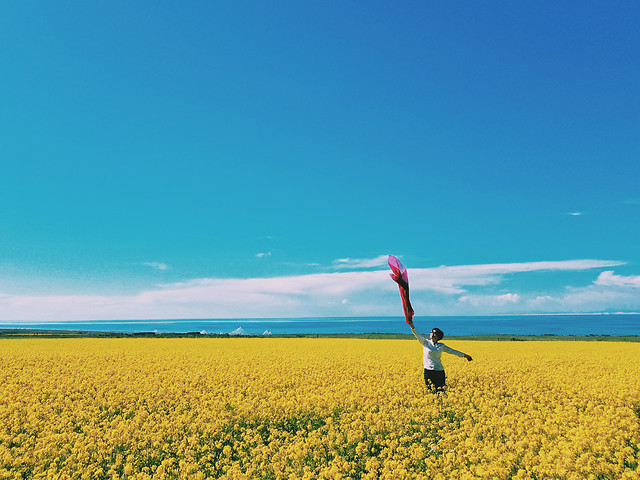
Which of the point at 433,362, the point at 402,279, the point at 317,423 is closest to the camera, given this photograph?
the point at 402,279

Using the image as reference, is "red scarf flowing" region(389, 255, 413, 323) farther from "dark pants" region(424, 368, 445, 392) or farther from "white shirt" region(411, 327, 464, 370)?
"dark pants" region(424, 368, 445, 392)

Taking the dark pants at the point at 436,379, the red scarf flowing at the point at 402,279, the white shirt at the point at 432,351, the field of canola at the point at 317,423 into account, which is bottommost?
the field of canola at the point at 317,423

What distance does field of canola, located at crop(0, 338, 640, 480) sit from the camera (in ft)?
23.2

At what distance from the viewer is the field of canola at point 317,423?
7.08 metres

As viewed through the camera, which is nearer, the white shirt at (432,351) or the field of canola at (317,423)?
the field of canola at (317,423)

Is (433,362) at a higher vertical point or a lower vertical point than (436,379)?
higher

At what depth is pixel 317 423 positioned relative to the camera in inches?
392

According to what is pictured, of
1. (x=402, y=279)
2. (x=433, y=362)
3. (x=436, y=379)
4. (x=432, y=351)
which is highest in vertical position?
(x=402, y=279)

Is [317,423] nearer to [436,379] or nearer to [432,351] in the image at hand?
[432,351]

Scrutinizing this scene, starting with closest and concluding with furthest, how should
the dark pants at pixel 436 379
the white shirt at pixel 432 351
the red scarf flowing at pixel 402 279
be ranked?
the red scarf flowing at pixel 402 279, the white shirt at pixel 432 351, the dark pants at pixel 436 379

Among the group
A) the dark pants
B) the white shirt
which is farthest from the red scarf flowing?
the dark pants

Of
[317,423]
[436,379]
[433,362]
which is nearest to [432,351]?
[433,362]

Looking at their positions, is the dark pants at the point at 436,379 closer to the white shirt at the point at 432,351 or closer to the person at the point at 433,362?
the person at the point at 433,362

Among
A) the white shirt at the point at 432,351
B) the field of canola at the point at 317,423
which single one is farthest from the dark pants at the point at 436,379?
the field of canola at the point at 317,423
